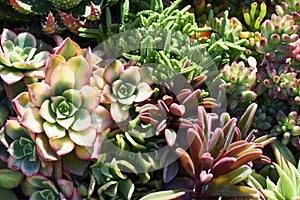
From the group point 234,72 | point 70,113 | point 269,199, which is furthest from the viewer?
point 234,72

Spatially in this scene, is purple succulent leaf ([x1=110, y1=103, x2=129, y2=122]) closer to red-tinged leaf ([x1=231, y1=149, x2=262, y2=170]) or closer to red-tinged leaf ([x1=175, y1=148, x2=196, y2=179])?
red-tinged leaf ([x1=175, y1=148, x2=196, y2=179])

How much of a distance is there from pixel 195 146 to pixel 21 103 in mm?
479

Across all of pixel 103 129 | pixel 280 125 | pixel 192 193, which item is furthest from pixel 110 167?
pixel 280 125

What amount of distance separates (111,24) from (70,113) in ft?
1.34

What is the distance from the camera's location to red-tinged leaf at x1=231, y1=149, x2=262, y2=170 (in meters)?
1.34

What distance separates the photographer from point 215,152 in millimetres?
1420

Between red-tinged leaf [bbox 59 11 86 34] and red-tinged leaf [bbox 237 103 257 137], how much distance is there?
0.59 metres

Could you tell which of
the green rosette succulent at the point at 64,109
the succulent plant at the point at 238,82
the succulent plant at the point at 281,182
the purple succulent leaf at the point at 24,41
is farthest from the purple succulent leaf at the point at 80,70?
the succulent plant at the point at 281,182

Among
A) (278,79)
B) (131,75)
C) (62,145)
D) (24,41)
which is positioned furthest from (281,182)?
(24,41)

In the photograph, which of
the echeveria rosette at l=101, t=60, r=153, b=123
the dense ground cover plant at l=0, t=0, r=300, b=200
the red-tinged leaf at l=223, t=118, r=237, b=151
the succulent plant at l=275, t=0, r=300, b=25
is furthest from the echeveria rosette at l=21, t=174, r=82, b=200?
the succulent plant at l=275, t=0, r=300, b=25

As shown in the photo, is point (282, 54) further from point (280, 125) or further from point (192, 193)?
point (192, 193)

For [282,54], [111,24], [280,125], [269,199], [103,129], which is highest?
[111,24]

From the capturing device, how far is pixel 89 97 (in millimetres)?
1341

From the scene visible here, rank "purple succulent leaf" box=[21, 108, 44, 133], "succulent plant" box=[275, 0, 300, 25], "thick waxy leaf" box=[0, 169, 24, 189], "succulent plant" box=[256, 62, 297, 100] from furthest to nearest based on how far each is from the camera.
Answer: "succulent plant" box=[275, 0, 300, 25] < "succulent plant" box=[256, 62, 297, 100] < "thick waxy leaf" box=[0, 169, 24, 189] < "purple succulent leaf" box=[21, 108, 44, 133]
